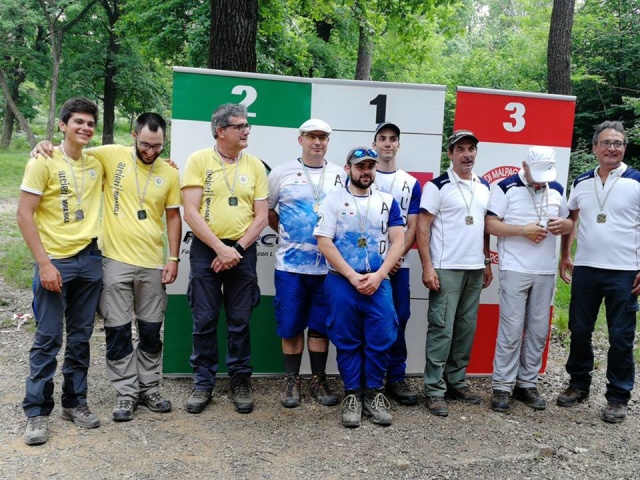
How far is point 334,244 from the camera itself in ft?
13.7

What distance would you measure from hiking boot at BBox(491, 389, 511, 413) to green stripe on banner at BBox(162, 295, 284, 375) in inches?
69.0

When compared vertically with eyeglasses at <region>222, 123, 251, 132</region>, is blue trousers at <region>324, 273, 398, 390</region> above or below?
below

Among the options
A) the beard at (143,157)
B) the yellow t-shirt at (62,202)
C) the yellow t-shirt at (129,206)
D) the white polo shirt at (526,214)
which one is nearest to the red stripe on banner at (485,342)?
the white polo shirt at (526,214)

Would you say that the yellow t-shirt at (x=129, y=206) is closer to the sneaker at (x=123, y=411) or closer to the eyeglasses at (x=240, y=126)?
the eyeglasses at (x=240, y=126)

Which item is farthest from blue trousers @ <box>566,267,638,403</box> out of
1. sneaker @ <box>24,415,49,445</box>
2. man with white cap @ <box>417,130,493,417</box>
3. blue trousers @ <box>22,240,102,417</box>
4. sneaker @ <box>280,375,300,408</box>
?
sneaker @ <box>24,415,49,445</box>

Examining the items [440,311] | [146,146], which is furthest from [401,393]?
[146,146]

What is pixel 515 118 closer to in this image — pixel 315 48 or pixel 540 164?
pixel 540 164

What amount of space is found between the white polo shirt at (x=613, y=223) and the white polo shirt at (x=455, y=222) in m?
0.82

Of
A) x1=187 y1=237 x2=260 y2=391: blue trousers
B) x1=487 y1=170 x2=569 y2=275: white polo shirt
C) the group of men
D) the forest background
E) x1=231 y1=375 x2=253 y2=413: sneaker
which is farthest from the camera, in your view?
the forest background

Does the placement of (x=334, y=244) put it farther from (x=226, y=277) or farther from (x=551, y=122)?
(x=551, y=122)

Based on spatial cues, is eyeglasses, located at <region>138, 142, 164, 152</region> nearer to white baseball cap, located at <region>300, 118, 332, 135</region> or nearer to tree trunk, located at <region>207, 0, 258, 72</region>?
white baseball cap, located at <region>300, 118, 332, 135</region>

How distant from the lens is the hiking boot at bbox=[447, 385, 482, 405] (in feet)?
15.6

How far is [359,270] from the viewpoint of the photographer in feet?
13.7

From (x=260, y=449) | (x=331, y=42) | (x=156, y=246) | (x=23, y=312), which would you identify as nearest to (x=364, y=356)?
(x=260, y=449)
